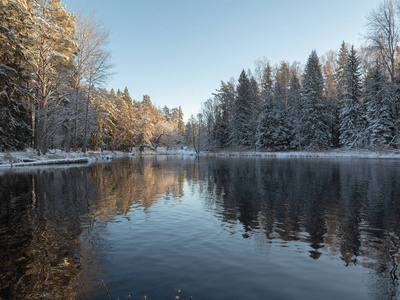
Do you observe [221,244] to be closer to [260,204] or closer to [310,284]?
[310,284]

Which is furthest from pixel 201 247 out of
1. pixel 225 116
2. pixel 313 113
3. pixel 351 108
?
pixel 225 116

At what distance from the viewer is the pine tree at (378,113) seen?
131ft

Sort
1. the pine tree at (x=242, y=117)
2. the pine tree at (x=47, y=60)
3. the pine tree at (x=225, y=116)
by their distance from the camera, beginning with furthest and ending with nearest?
the pine tree at (x=225, y=116)
the pine tree at (x=242, y=117)
the pine tree at (x=47, y=60)

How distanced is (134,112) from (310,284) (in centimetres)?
7201

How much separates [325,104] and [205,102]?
1642 inches

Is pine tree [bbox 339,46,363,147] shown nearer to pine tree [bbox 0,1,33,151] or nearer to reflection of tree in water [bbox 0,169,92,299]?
reflection of tree in water [bbox 0,169,92,299]

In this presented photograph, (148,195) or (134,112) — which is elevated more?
(134,112)

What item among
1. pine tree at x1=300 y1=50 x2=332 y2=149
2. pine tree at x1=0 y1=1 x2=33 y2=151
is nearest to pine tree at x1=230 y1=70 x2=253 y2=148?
pine tree at x1=300 y1=50 x2=332 y2=149

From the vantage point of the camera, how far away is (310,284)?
3.94m

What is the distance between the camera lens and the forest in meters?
26.2

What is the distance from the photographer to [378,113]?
41.0m

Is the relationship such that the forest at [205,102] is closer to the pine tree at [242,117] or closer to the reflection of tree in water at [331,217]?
the pine tree at [242,117]

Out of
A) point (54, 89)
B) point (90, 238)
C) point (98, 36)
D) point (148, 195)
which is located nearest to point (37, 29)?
point (54, 89)

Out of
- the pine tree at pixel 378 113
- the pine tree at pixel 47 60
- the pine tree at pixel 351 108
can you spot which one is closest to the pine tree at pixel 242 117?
the pine tree at pixel 351 108
